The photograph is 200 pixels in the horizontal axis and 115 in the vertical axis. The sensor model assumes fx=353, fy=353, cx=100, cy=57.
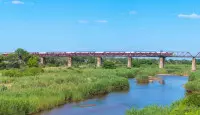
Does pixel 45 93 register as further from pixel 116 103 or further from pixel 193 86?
pixel 193 86

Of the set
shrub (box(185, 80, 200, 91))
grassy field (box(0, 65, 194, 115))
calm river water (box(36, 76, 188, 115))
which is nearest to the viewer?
grassy field (box(0, 65, 194, 115))

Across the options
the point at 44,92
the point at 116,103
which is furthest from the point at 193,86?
the point at 44,92

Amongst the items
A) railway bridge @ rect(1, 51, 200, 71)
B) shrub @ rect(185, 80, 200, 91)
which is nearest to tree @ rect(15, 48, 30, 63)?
railway bridge @ rect(1, 51, 200, 71)

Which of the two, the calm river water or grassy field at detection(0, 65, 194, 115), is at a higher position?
grassy field at detection(0, 65, 194, 115)

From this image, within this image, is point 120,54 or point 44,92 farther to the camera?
point 120,54

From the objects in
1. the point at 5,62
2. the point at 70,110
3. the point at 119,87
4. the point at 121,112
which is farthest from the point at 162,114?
the point at 5,62

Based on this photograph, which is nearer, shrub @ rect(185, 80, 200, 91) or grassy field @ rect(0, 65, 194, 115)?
grassy field @ rect(0, 65, 194, 115)

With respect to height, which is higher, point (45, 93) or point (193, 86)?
point (45, 93)

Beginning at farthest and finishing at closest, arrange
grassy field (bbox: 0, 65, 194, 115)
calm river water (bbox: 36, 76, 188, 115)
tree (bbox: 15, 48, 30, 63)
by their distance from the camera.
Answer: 1. tree (bbox: 15, 48, 30, 63)
2. calm river water (bbox: 36, 76, 188, 115)
3. grassy field (bbox: 0, 65, 194, 115)

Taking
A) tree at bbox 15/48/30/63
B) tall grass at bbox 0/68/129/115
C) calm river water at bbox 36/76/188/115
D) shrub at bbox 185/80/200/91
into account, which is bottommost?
calm river water at bbox 36/76/188/115

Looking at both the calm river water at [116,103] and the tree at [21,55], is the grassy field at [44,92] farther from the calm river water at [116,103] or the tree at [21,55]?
the tree at [21,55]

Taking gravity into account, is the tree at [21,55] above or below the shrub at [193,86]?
above

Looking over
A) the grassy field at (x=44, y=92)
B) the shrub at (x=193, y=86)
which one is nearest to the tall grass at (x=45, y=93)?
the grassy field at (x=44, y=92)

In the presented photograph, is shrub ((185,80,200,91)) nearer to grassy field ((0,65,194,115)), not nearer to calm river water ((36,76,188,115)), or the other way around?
calm river water ((36,76,188,115))
